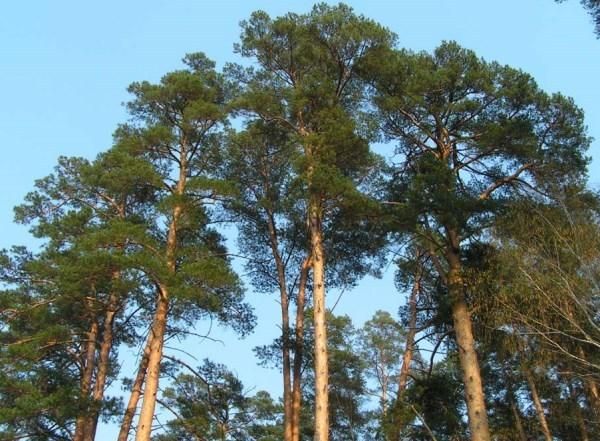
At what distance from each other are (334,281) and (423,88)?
19.4 feet

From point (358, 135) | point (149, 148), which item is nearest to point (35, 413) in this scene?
point (149, 148)

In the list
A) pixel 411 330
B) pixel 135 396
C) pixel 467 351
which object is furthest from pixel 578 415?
pixel 135 396

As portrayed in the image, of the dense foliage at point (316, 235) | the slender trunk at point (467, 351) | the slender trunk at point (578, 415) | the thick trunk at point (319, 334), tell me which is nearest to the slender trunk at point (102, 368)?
the dense foliage at point (316, 235)

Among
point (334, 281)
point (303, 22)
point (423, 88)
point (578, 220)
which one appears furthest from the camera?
point (334, 281)

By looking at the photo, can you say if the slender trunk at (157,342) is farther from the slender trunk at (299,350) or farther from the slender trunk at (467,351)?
the slender trunk at (467,351)

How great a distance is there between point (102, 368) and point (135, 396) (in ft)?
5.99

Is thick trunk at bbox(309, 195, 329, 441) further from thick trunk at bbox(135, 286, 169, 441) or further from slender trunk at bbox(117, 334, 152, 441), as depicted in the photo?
slender trunk at bbox(117, 334, 152, 441)

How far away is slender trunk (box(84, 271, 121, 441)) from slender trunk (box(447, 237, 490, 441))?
7729 mm

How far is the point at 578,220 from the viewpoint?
12125 millimetres

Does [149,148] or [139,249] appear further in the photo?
[149,148]

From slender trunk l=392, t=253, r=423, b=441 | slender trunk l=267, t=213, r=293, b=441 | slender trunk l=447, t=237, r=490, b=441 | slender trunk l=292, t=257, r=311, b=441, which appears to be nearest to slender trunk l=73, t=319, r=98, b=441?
slender trunk l=267, t=213, r=293, b=441

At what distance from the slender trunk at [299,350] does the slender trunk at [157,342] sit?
3401 mm

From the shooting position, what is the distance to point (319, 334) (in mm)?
12492

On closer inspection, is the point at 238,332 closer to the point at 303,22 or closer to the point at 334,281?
the point at 334,281
